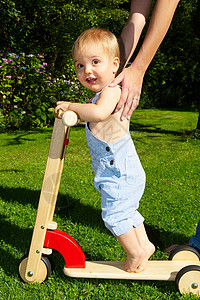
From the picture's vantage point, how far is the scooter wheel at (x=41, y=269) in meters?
2.20

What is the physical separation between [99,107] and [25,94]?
24.7 ft

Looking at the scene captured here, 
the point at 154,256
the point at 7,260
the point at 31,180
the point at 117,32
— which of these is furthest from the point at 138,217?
the point at 117,32

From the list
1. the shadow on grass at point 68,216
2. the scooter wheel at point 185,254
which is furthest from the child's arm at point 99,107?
the shadow on grass at point 68,216

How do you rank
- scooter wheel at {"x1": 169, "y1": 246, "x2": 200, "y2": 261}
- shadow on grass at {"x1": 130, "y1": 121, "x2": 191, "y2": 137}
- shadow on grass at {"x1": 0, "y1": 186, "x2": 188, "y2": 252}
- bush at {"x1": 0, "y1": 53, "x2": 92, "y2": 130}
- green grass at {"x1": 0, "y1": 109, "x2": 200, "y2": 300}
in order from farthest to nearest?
shadow on grass at {"x1": 130, "y1": 121, "x2": 191, "y2": 137}, bush at {"x1": 0, "y1": 53, "x2": 92, "y2": 130}, shadow on grass at {"x1": 0, "y1": 186, "x2": 188, "y2": 252}, scooter wheel at {"x1": 169, "y1": 246, "x2": 200, "y2": 261}, green grass at {"x1": 0, "y1": 109, "x2": 200, "y2": 300}

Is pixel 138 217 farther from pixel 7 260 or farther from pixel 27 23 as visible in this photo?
pixel 27 23

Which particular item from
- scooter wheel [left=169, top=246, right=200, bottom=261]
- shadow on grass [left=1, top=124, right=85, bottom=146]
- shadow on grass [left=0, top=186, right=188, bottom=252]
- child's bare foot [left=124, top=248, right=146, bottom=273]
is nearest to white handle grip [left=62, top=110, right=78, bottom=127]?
child's bare foot [left=124, top=248, right=146, bottom=273]

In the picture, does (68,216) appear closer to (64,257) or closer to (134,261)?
(64,257)

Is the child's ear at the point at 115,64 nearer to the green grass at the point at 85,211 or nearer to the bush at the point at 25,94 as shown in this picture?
the green grass at the point at 85,211

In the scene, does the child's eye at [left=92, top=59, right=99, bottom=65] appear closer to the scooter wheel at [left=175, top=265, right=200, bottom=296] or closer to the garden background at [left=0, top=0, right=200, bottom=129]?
the scooter wheel at [left=175, top=265, right=200, bottom=296]

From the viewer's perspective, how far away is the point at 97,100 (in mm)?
1909

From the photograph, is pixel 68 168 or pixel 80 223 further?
pixel 68 168

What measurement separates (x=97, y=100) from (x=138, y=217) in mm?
794

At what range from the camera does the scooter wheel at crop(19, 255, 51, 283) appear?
2197 mm

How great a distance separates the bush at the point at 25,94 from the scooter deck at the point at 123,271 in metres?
6.69
